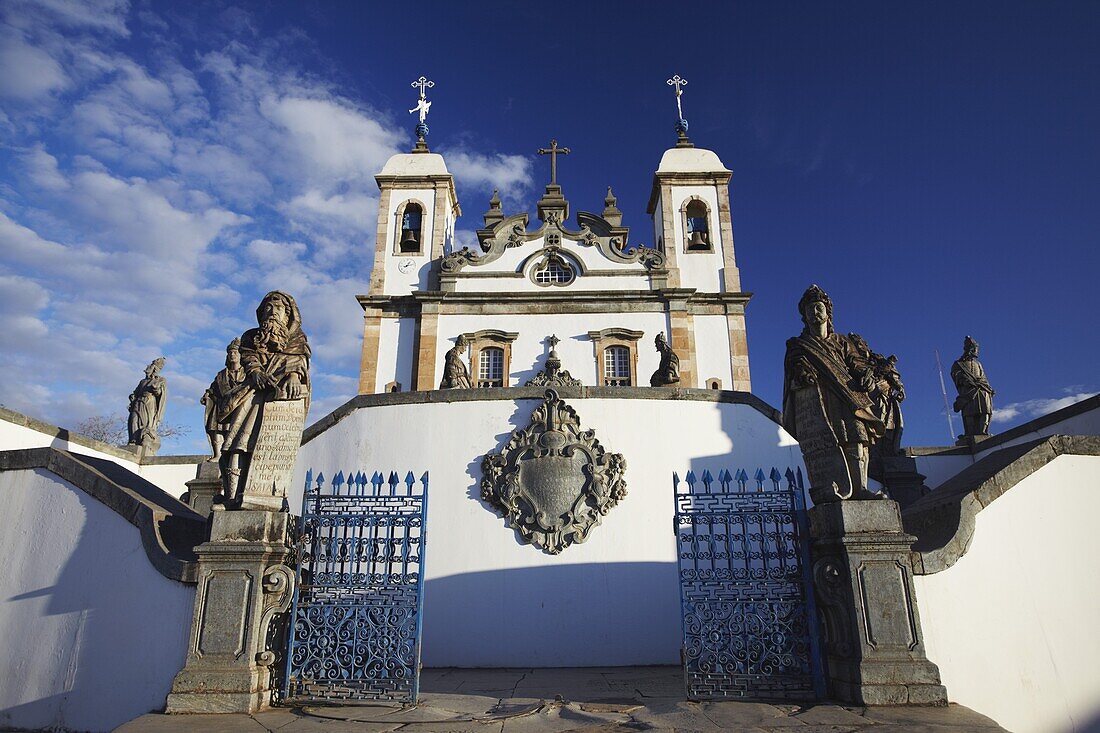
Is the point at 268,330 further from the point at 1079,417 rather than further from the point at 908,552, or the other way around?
the point at 1079,417

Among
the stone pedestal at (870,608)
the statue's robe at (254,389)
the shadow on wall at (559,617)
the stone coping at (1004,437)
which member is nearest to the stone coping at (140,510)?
the statue's robe at (254,389)

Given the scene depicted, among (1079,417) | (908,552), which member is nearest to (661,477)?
(908,552)

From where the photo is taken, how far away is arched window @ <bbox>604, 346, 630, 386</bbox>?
1920cm

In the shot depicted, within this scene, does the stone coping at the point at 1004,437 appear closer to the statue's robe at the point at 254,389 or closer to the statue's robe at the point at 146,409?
the statue's robe at the point at 254,389

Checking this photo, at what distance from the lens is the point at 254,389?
18.9 ft

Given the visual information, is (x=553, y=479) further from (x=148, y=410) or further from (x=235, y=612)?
(x=148, y=410)

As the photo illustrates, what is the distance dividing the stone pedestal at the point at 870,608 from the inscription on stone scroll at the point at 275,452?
15.2 ft

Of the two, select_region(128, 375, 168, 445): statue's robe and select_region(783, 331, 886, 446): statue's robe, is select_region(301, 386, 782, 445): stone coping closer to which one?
select_region(783, 331, 886, 446): statue's robe

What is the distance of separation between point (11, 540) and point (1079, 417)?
583 inches

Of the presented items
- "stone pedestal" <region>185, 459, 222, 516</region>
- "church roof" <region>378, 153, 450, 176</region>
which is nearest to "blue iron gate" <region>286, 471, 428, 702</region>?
"stone pedestal" <region>185, 459, 222, 516</region>

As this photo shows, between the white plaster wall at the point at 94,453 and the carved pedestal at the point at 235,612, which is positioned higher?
the white plaster wall at the point at 94,453

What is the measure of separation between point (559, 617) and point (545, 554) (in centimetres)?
78

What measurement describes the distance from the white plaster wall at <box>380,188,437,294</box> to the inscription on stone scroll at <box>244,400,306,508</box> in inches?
618

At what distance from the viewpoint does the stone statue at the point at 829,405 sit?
5.54 m
